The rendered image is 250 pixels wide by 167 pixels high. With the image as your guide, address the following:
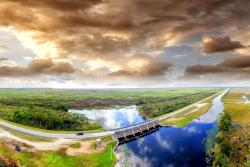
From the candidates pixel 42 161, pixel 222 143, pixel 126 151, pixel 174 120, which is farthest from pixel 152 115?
pixel 42 161

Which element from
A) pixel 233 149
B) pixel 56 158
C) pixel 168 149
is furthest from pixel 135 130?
pixel 233 149

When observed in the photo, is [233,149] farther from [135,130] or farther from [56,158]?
[56,158]

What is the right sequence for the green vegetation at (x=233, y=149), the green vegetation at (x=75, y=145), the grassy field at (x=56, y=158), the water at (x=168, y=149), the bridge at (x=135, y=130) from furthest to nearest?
1. the bridge at (x=135, y=130)
2. the green vegetation at (x=75, y=145)
3. the water at (x=168, y=149)
4. the grassy field at (x=56, y=158)
5. the green vegetation at (x=233, y=149)

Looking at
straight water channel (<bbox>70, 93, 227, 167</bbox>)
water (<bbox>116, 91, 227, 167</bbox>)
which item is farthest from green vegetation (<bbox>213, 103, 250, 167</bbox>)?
water (<bbox>116, 91, 227, 167</bbox>)

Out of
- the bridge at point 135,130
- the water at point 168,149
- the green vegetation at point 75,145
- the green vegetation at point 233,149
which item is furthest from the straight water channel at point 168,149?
the green vegetation at point 75,145

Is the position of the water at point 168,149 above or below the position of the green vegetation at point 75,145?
below

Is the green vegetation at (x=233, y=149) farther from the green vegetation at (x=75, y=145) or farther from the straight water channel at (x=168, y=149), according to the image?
the green vegetation at (x=75, y=145)

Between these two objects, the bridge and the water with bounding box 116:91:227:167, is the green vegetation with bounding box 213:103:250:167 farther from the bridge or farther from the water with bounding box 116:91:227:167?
the bridge

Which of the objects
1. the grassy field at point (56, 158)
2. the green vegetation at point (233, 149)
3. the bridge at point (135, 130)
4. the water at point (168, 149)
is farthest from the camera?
the bridge at point (135, 130)

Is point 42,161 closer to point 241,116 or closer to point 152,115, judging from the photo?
point 152,115
